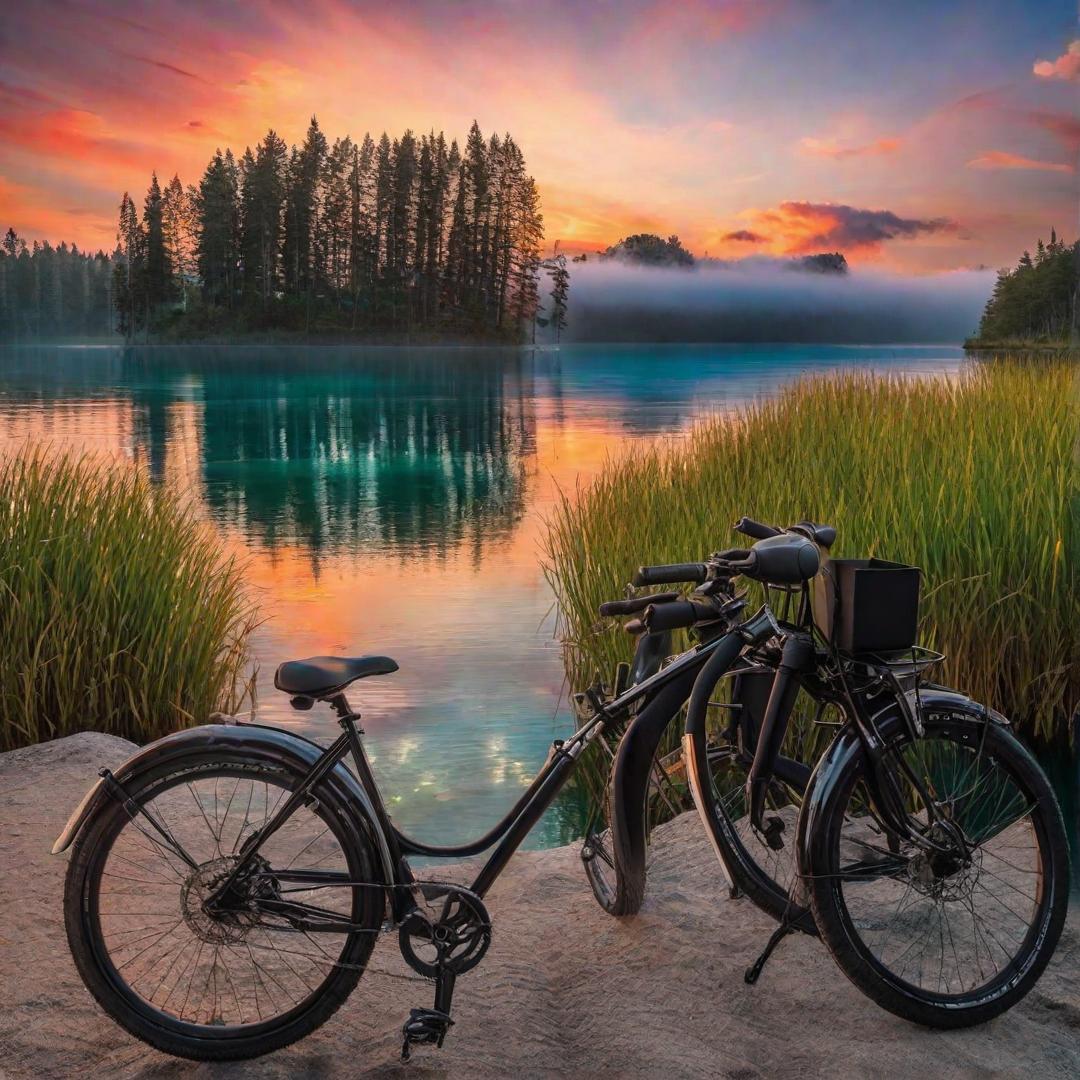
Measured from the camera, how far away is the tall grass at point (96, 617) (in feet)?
18.5

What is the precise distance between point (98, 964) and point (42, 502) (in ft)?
12.0

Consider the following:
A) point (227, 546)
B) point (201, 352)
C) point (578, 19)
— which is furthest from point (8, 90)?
point (227, 546)

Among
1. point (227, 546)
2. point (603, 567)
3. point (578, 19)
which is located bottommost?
point (227, 546)

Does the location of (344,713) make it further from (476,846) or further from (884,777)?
(884,777)

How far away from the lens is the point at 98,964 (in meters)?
2.85

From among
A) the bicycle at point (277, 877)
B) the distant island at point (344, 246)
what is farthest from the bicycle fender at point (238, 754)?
the distant island at point (344, 246)

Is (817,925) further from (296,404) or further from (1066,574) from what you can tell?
(296,404)

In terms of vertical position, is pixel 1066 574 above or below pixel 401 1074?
above

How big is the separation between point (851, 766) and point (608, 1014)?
839 mm

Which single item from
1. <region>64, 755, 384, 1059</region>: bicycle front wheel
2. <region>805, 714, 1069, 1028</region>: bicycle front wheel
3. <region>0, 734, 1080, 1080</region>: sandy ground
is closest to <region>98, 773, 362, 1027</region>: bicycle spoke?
<region>64, 755, 384, 1059</region>: bicycle front wheel

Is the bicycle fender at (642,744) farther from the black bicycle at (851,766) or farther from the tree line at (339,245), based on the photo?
the tree line at (339,245)

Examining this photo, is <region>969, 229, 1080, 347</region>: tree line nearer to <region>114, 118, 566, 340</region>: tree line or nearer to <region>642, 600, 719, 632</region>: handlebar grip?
<region>114, 118, 566, 340</region>: tree line

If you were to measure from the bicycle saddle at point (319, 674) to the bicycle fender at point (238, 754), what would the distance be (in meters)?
0.13

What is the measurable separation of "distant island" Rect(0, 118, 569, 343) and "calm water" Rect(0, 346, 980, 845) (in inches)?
741
